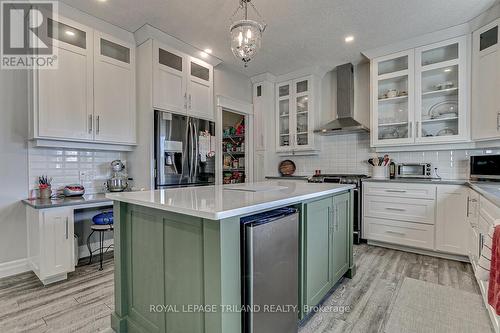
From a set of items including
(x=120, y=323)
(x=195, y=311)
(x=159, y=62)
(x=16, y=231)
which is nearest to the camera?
(x=195, y=311)

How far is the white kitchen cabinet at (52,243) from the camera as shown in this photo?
225 centimetres

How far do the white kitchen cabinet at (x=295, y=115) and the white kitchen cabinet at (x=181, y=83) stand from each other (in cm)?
152

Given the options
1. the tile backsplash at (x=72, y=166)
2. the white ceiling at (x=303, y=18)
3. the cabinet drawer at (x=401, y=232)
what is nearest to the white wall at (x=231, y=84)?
the white ceiling at (x=303, y=18)

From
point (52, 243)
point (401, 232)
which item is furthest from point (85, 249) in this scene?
point (401, 232)

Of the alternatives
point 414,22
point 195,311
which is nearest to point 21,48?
point 195,311

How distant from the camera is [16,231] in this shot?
2592 mm

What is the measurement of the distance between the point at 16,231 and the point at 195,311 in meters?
2.60

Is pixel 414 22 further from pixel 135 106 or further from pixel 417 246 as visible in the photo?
pixel 135 106

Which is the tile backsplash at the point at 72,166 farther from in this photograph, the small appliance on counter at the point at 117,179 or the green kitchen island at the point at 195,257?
the green kitchen island at the point at 195,257

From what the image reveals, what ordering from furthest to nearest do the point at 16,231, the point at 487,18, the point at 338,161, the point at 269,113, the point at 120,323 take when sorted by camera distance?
the point at 269,113
the point at 338,161
the point at 487,18
the point at 16,231
the point at 120,323

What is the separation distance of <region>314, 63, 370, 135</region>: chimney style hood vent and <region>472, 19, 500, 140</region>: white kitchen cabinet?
Answer: 1.35m

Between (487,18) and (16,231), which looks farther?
(487,18)

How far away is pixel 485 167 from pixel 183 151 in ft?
12.0

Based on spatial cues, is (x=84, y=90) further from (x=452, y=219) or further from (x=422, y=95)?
(x=452, y=219)
